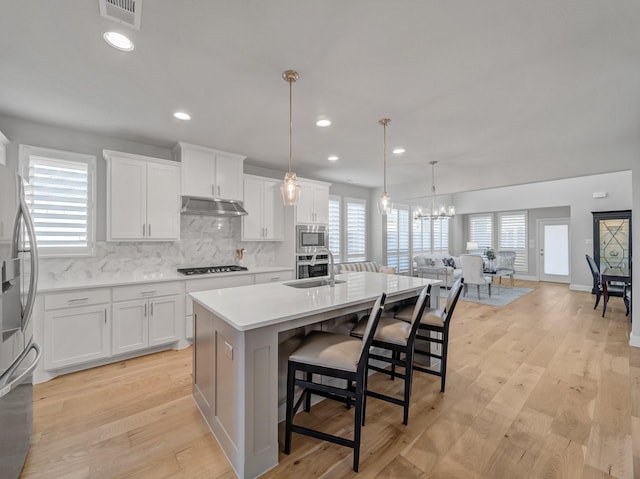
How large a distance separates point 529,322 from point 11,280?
5921mm

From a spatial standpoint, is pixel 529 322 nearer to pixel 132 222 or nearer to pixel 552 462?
pixel 552 462

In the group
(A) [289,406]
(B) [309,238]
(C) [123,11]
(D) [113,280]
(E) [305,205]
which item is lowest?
(A) [289,406]

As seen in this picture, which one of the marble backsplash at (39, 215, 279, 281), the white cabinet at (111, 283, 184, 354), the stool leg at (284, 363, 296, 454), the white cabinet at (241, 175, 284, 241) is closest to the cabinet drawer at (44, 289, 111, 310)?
the white cabinet at (111, 283, 184, 354)

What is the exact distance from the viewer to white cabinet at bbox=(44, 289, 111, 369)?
272cm

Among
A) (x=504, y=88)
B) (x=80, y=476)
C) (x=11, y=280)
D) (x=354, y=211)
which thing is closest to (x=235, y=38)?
(x=11, y=280)

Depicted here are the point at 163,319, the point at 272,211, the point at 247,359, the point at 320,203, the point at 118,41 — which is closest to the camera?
the point at 247,359

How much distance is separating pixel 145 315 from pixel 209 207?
1512 mm

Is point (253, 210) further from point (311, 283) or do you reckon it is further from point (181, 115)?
point (311, 283)

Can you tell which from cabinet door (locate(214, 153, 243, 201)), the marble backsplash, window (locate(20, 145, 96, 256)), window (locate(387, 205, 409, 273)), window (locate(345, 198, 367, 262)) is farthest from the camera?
window (locate(387, 205, 409, 273))

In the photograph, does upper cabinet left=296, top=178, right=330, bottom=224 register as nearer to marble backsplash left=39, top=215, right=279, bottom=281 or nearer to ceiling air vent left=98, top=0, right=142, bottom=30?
marble backsplash left=39, top=215, right=279, bottom=281

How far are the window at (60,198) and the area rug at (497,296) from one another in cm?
664

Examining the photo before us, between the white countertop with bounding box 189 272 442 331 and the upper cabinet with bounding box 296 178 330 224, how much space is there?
7.12 ft

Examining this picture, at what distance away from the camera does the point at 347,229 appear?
632cm

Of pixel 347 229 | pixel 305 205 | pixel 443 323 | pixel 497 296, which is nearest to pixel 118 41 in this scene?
pixel 443 323
